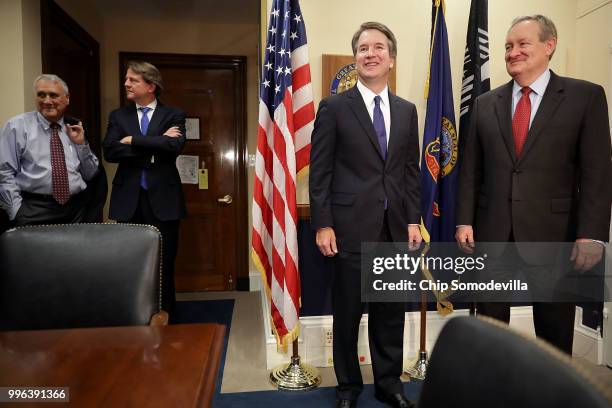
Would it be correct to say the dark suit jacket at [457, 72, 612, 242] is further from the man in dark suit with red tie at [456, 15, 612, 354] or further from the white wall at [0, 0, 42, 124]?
the white wall at [0, 0, 42, 124]

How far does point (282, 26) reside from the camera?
2.19 meters

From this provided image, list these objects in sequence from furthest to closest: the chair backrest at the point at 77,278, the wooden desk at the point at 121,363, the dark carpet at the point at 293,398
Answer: the dark carpet at the point at 293,398 < the chair backrest at the point at 77,278 < the wooden desk at the point at 121,363

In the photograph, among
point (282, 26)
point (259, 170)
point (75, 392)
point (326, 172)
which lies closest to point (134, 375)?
point (75, 392)

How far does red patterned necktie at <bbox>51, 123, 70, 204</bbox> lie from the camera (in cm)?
232

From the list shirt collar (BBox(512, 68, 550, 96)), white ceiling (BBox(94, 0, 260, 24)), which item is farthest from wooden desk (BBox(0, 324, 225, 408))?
white ceiling (BBox(94, 0, 260, 24))

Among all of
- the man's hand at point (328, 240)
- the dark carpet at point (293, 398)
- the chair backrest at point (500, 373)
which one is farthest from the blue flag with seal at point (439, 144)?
the chair backrest at point (500, 373)

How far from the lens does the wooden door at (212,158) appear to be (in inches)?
156

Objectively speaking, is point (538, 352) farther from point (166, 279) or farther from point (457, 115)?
point (166, 279)

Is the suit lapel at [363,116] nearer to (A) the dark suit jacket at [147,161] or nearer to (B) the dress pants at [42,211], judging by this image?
(A) the dark suit jacket at [147,161]

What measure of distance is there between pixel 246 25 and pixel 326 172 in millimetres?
2638

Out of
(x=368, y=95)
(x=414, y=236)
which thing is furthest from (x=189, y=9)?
(x=414, y=236)

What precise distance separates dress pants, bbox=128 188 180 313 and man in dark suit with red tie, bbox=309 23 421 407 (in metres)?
1.11

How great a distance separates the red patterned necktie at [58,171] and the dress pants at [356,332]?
1517mm

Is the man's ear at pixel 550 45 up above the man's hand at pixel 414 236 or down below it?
above
